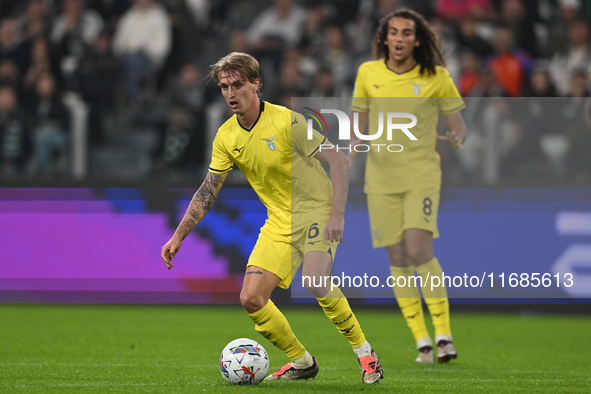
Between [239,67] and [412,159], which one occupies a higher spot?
[239,67]

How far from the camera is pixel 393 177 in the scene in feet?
20.5

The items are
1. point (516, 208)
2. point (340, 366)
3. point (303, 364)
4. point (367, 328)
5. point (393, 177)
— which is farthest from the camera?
point (516, 208)

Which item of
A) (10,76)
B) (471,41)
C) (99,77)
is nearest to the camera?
(99,77)

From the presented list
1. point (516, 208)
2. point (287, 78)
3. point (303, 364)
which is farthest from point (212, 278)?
point (303, 364)

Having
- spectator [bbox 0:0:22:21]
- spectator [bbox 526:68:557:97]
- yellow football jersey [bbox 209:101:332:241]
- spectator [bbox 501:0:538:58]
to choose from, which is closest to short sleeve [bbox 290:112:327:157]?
yellow football jersey [bbox 209:101:332:241]

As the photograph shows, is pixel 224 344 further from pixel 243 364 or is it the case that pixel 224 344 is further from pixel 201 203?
pixel 201 203

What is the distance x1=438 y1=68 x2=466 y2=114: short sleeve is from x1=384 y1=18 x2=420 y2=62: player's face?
0.36 m

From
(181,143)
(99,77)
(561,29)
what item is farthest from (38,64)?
(561,29)

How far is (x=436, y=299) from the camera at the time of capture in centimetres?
620

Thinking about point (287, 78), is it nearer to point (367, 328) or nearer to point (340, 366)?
point (367, 328)

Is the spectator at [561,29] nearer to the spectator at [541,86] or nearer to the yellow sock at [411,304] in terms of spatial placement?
the spectator at [541,86]

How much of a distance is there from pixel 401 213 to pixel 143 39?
22.1 feet

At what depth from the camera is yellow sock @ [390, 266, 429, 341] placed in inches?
243

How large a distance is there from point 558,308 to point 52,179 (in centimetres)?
634
